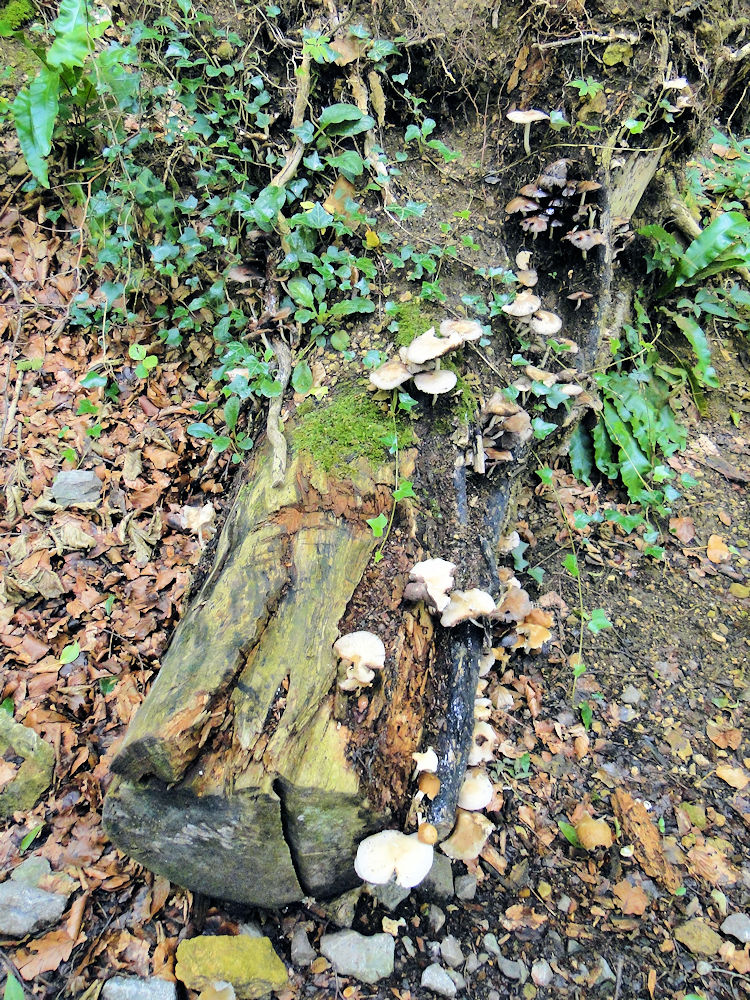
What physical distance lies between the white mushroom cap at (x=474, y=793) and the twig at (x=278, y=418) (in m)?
1.76

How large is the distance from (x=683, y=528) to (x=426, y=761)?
320 centimetres

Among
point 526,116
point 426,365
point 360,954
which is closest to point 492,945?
point 360,954

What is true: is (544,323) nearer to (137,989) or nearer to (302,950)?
(302,950)

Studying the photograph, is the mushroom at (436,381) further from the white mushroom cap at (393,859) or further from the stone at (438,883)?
the stone at (438,883)

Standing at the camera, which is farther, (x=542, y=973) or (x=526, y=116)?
(x=526, y=116)

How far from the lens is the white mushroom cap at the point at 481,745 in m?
2.98

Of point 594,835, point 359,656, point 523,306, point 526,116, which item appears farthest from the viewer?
point 526,116

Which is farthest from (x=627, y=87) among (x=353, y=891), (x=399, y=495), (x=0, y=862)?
(x=0, y=862)

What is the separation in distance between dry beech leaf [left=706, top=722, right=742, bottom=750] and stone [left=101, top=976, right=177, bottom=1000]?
3107 millimetres

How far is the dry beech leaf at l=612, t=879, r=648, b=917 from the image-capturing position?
9.68 ft

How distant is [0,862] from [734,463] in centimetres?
565

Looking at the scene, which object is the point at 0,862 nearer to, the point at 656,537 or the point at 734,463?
the point at 656,537

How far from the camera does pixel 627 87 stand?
4.48 metres

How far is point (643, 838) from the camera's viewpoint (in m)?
3.20
